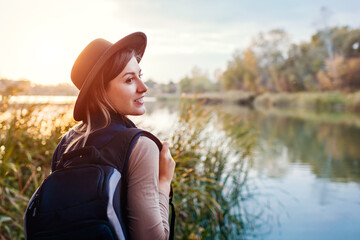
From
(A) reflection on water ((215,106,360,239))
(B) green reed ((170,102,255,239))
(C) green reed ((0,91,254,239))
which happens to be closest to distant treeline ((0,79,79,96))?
(C) green reed ((0,91,254,239))

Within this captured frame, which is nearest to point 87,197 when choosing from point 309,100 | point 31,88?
point 31,88

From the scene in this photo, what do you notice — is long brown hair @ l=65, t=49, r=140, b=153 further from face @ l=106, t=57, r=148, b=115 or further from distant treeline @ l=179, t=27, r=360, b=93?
distant treeline @ l=179, t=27, r=360, b=93

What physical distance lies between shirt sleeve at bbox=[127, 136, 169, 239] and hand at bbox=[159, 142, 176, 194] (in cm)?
7

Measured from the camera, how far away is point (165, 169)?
1129 millimetres

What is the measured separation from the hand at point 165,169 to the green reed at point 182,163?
1688 mm

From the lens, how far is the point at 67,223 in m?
0.98

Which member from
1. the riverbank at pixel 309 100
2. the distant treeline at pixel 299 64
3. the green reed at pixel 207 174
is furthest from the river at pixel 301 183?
the distant treeline at pixel 299 64

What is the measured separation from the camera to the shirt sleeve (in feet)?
3.36

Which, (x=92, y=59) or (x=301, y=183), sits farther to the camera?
(x=301, y=183)

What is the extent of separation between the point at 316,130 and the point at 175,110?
40.3ft

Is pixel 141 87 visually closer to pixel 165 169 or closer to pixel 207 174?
pixel 165 169

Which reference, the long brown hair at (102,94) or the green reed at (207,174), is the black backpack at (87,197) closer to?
the long brown hair at (102,94)

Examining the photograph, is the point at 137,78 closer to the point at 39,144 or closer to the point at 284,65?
the point at 39,144

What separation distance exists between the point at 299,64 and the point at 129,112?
37.3m
